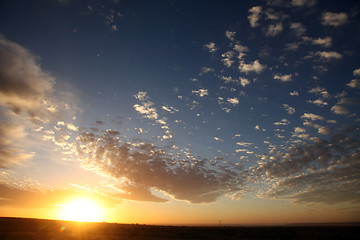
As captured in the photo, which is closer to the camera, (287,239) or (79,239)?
(79,239)

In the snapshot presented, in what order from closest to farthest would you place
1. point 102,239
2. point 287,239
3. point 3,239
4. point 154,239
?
point 3,239
point 102,239
point 154,239
point 287,239

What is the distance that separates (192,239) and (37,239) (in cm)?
2731

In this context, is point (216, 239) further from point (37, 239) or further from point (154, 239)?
point (37, 239)

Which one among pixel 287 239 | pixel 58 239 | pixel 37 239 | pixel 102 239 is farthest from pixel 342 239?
pixel 37 239

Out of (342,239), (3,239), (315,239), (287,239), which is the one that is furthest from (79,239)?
(342,239)

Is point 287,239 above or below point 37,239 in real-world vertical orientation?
below

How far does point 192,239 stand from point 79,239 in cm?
2184

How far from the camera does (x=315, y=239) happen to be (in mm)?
40031

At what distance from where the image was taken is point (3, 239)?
25.5 meters

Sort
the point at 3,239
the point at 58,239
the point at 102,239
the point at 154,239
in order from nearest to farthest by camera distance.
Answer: the point at 3,239
the point at 58,239
the point at 102,239
the point at 154,239

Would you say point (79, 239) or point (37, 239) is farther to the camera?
point (79, 239)

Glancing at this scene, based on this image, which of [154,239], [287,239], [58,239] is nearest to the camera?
[58,239]

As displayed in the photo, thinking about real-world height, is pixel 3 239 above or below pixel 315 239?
above

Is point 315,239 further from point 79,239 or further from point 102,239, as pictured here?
point 79,239
